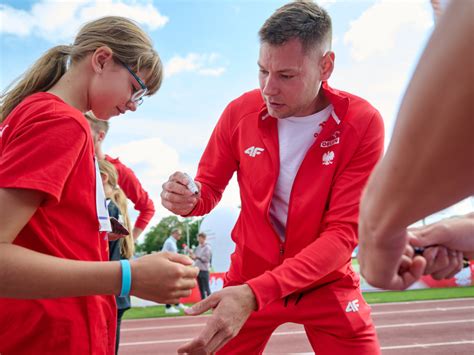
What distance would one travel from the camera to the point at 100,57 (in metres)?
1.95

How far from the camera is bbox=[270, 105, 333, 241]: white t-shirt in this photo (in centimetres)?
263

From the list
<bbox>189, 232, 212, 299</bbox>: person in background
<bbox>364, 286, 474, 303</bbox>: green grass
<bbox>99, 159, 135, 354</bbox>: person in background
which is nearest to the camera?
<bbox>99, 159, 135, 354</bbox>: person in background

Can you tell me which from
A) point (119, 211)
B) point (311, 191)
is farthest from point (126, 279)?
point (119, 211)

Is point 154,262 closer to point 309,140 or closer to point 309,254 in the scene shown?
point 309,254

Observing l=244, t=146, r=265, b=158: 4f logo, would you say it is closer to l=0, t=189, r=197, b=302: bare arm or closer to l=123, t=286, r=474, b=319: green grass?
l=0, t=189, r=197, b=302: bare arm

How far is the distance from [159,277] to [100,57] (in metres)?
0.90

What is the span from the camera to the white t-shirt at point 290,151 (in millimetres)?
2627

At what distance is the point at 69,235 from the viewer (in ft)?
5.80

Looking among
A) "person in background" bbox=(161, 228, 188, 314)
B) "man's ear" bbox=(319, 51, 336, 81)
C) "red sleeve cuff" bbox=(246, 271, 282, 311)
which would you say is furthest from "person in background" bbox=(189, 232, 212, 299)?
"red sleeve cuff" bbox=(246, 271, 282, 311)

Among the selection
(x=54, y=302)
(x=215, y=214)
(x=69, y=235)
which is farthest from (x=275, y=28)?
(x=215, y=214)

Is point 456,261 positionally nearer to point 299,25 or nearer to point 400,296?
point 299,25

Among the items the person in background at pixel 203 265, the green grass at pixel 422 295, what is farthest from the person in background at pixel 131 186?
the green grass at pixel 422 295

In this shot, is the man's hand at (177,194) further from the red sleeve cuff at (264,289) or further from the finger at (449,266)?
the finger at (449,266)

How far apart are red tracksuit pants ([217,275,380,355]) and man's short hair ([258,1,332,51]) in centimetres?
124
